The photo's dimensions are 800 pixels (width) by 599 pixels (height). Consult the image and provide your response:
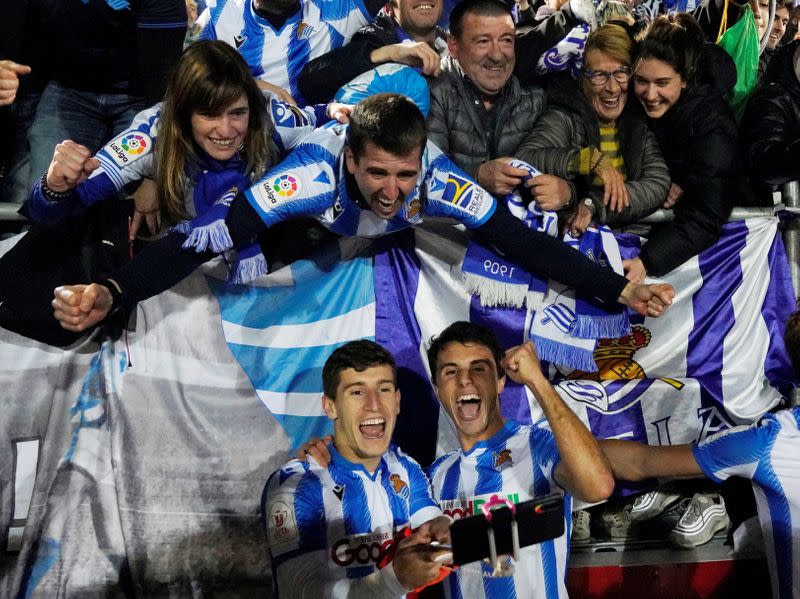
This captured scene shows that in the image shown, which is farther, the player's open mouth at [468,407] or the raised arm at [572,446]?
the player's open mouth at [468,407]

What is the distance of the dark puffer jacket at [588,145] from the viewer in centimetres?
443

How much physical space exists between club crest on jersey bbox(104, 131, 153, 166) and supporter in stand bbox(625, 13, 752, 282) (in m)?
2.00

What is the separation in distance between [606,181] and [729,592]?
1.75m

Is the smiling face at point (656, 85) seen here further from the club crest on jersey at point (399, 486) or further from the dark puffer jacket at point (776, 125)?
the club crest on jersey at point (399, 486)

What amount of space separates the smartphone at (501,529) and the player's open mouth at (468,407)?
1.13m

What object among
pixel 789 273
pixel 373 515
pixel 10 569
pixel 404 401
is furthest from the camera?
pixel 789 273

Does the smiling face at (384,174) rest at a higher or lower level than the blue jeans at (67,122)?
lower

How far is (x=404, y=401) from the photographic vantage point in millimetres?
4316

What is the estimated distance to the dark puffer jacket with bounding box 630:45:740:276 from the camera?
14.5 ft

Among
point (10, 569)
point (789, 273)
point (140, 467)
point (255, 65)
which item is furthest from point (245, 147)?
point (789, 273)

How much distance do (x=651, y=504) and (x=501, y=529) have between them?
1922mm

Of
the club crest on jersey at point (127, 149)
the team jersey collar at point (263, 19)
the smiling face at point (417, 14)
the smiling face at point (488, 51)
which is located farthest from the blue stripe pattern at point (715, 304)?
the club crest on jersey at point (127, 149)

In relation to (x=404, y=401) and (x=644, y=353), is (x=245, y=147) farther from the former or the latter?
(x=644, y=353)

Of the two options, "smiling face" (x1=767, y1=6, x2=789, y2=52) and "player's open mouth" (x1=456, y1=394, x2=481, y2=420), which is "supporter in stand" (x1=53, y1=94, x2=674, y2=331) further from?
"smiling face" (x1=767, y1=6, x2=789, y2=52)
